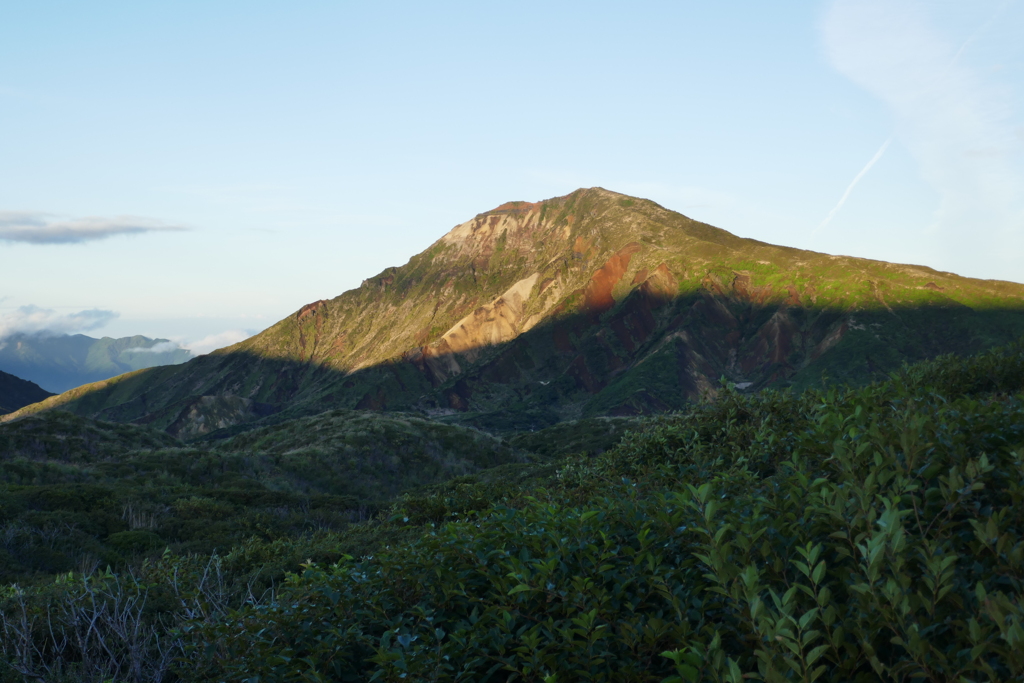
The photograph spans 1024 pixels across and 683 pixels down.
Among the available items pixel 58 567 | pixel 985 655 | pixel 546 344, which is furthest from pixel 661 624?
pixel 546 344

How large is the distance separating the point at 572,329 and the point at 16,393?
A: 151356mm

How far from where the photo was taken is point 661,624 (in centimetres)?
429

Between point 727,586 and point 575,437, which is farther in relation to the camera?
point 575,437

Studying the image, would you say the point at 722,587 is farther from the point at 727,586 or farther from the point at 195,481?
the point at 195,481

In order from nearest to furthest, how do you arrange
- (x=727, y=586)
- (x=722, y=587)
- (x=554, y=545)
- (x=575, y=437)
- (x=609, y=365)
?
(x=722, y=587) < (x=727, y=586) < (x=554, y=545) < (x=575, y=437) < (x=609, y=365)

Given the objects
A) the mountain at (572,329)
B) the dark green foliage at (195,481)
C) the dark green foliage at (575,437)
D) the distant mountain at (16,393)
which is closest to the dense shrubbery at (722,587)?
the dark green foliage at (195,481)

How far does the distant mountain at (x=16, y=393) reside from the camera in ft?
558

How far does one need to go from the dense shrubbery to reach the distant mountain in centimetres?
19845

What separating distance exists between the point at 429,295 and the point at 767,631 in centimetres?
16892

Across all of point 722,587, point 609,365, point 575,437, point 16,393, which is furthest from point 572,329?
point 16,393

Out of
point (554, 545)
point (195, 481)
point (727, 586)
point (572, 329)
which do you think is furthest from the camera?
point (572, 329)

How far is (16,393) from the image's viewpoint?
178000mm

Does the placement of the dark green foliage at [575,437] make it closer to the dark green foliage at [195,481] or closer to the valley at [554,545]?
the valley at [554,545]

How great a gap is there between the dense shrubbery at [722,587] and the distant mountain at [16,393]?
198446 mm
